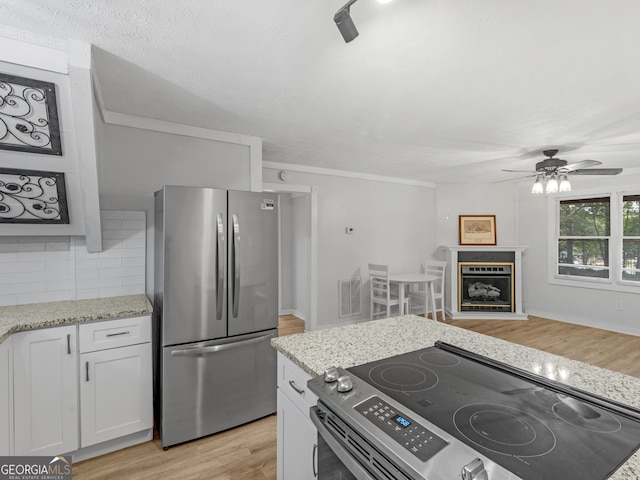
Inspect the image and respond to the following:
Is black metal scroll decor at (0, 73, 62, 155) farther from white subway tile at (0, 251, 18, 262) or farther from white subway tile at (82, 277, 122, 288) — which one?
white subway tile at (82, 277, 122, 288)

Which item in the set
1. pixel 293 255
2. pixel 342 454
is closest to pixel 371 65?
pixel 342 454

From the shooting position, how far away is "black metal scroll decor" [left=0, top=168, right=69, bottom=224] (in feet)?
6.47

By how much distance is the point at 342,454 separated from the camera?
969mm

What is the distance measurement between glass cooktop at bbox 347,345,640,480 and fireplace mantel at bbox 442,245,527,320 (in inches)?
183

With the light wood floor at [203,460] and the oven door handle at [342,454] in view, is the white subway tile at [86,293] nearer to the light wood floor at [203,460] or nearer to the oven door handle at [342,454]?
the light wood floor at [203,460]

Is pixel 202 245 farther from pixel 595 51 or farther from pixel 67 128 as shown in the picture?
pixel 595 51

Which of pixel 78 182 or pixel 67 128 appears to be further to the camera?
pixel 78 182

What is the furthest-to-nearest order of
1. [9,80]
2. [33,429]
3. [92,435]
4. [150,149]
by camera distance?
[150,149], [92,435], [33,429], [9,80]

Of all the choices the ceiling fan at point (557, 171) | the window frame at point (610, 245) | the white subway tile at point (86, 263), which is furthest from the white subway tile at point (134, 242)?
the window frame at point (610, 245)

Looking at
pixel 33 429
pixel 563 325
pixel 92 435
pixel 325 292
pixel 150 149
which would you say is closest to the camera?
pixel 33 429

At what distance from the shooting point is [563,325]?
16.8ft

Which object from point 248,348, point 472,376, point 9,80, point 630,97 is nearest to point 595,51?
point 630,97

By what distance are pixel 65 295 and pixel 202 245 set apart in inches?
44.6

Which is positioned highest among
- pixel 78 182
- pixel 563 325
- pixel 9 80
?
pixel 9 80
